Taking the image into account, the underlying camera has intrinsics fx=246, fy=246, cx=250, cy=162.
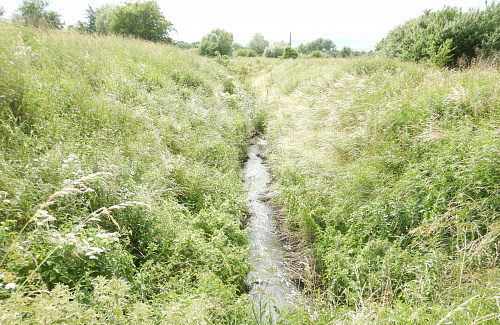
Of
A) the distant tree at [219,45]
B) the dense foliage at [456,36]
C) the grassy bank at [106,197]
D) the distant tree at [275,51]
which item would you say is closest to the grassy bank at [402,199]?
the grassy bank at [106,197]

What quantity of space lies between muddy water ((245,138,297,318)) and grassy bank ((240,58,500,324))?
0.47 m

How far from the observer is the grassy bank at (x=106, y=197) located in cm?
202

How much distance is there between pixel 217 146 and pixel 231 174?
907mm

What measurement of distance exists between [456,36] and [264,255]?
13050mm

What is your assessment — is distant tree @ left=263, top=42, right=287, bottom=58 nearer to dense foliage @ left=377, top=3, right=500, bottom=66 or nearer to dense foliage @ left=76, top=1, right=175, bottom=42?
dense foliage @ left=76, top=1, right=175, bottom=42

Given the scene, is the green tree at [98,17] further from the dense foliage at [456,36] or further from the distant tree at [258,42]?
the dense foliage at [456,36]

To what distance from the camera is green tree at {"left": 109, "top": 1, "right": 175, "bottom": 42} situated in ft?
77.4

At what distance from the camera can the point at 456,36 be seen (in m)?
10.8

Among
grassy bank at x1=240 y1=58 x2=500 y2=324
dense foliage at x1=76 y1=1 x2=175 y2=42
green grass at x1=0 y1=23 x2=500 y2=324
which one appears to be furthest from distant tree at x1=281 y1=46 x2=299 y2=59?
grassy bank at x1=240 y1=58 x2=500 y2=324

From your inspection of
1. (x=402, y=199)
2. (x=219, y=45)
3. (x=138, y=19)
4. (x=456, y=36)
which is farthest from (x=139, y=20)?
(x=402, y=199)

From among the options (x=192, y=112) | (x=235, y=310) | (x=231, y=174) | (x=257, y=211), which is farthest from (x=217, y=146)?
(x=235, y=310)

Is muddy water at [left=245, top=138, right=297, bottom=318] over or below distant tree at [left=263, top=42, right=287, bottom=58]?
below

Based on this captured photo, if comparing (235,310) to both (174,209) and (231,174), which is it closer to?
(174,209)

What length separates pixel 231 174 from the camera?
602 centimetres
